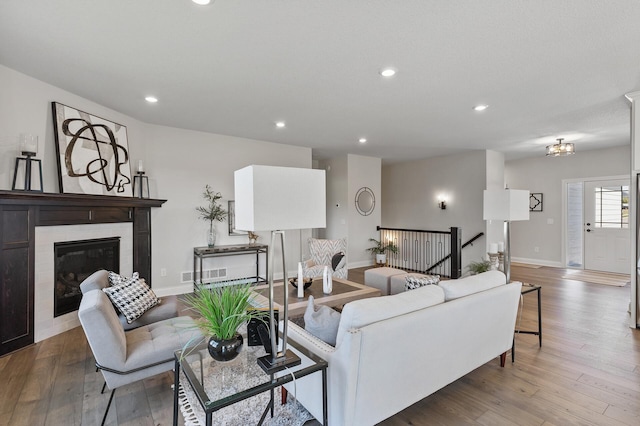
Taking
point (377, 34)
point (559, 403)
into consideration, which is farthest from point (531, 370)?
point (377, 34)

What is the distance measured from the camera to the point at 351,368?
5.27 feet

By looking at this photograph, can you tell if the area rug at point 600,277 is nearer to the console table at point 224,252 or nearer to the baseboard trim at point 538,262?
the baseboard trim at point 538,262

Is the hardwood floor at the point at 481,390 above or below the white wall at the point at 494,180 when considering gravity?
below

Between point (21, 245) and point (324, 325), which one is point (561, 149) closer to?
point (324, 325)

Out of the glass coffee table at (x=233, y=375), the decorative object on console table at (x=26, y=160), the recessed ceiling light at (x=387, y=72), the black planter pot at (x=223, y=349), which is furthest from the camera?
the decorative object on console table at (x=26, y=160)

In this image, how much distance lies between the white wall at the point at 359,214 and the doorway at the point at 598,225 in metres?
4.32

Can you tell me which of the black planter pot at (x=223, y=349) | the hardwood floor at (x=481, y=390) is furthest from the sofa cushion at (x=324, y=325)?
the hardwood floor at (x=481, y=390)

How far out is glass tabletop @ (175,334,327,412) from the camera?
4.50ft

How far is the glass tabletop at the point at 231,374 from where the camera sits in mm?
1370

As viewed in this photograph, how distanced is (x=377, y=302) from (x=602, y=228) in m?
7.57

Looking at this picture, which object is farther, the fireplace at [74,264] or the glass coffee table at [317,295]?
the fireplace at [74,264]

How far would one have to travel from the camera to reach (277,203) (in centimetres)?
147

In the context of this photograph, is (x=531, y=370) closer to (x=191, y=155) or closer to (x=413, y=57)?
(x=413, y=57)

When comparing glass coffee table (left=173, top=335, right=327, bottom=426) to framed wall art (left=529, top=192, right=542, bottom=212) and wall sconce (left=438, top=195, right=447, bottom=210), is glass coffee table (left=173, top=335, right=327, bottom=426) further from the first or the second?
framed wall art (left=529, top=192, right=542, bottom=212)
